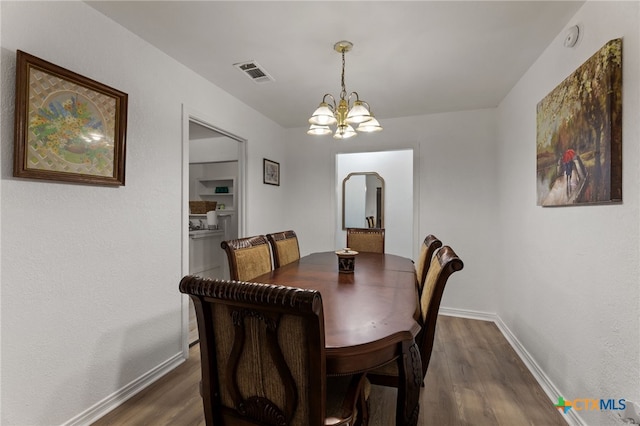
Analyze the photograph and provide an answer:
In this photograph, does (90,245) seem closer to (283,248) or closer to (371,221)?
(283,248)

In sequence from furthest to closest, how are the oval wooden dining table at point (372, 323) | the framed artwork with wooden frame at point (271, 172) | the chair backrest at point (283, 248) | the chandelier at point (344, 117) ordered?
the framed artwork with wooden frame at point (271, 172)
the chair backrest at point (283, 248)
the chandelier at point (344, 117)
the oval wooden dining table at point (372, 323)

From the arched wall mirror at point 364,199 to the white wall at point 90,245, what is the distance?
Result: 9.16 ft

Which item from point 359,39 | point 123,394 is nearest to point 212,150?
point 359,39

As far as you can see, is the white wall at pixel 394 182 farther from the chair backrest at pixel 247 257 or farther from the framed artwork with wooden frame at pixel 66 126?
the framed artwork with wooden frame at pixel 66 126

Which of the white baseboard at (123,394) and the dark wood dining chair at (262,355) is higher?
the dark wood dining chair at (262,355)

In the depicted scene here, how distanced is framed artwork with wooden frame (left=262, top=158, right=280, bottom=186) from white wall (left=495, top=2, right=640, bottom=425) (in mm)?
2699

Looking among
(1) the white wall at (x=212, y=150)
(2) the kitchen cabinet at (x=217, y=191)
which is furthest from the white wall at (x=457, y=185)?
(2) the kitchen cabinet at (x=217, y=191)

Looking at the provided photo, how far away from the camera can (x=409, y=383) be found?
4.09 feet

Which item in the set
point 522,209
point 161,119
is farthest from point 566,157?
point 161,119

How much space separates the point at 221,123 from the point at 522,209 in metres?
2.89

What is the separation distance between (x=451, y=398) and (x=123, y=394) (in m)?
2.14

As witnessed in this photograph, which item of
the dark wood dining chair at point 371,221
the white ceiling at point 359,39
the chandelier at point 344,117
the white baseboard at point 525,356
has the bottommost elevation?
the white baseboard at point 525,356

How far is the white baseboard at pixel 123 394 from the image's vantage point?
167 centimetres

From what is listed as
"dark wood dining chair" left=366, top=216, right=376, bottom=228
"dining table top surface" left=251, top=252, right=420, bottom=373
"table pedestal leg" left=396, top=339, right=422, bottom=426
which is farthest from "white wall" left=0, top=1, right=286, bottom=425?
"dark wood dining chair" left=366, top=216, right=376, bottom=228
